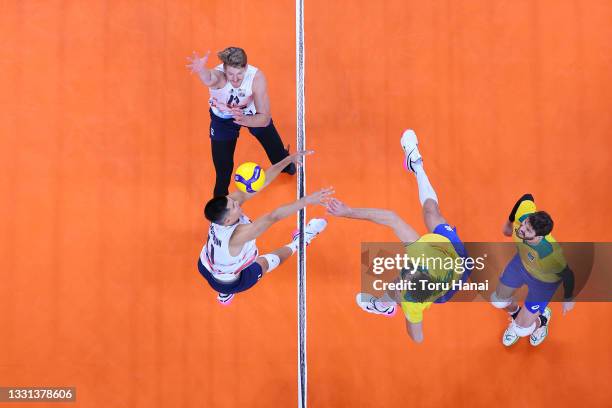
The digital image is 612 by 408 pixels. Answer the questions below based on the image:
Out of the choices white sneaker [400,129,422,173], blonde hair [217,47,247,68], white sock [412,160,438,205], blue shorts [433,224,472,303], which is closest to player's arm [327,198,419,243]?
blue shorts [433,224,472,303]

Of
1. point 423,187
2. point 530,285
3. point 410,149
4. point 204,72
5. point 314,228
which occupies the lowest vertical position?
point 530,285

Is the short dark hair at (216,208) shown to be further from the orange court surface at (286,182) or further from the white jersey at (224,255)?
the orange court surface at (286,182)

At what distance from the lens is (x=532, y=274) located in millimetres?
3590

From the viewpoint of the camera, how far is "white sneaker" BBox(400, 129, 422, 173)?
389 centimetres

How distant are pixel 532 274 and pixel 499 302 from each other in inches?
15.7

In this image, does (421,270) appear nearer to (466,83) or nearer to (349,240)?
(349,240)

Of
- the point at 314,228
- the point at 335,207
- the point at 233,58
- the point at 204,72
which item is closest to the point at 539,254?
the point at 335,207

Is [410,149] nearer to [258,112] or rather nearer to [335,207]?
[335,207]

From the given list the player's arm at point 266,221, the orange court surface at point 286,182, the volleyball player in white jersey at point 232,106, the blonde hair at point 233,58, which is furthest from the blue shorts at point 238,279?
the blonde hair at point 233,58

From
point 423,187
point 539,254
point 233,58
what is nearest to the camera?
point 233,58

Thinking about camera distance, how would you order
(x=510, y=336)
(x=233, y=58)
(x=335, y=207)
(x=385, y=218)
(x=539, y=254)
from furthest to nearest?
(x=510, y=336), (x=385, y=218), (x=539, y=254), (x=335, y=207), (x=233, y=58)

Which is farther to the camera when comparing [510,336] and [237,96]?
[510,336]

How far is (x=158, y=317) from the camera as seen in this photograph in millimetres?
4105

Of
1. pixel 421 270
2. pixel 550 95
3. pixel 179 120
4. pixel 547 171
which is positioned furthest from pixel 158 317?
pixel 550 95
